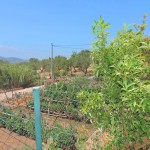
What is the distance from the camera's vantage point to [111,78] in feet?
4.76

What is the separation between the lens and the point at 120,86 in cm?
143

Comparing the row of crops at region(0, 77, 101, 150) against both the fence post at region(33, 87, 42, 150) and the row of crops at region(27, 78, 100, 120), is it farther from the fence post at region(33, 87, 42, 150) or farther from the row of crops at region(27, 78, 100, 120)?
the fence post at region(33, 87, 42, 150)

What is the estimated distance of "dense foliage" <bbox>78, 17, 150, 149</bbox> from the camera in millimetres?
1350

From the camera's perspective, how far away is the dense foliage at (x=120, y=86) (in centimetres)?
135

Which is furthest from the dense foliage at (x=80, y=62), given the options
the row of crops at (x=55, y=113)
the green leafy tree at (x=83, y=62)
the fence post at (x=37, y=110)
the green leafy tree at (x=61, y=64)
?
the fence post at (x=37, y=110)

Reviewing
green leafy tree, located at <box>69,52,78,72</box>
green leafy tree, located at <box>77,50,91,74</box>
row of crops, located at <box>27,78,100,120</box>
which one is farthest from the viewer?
green leafy tree, located at <box>69,52,78,72</box>

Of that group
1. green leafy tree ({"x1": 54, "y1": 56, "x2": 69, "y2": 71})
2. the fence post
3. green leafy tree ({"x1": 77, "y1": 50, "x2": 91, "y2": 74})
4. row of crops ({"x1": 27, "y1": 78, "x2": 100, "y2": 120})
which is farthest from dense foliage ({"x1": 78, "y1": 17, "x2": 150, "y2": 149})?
green leafy tree ({"x1": 77, "y1": 50, "x2": 91, "y2": 74})

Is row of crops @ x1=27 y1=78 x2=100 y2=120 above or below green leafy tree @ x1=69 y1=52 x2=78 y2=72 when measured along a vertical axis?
below

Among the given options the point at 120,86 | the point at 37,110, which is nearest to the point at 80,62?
the point at 37,110

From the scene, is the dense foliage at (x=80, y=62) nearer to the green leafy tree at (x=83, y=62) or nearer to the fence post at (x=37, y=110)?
the green leafy tree at (x=83, y=62)

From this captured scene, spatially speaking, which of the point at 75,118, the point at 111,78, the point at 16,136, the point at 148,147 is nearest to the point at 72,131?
the point at 16,136

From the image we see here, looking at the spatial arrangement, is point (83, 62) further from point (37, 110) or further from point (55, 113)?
point (37, 110)

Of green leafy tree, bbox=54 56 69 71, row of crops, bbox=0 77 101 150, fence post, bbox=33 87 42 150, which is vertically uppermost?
green leafy tree, bbox=54 56 69 71

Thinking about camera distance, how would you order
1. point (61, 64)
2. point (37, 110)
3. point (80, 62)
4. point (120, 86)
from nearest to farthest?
point (120, 86), point (37, 110), point (61, 64), point (80, 62)
